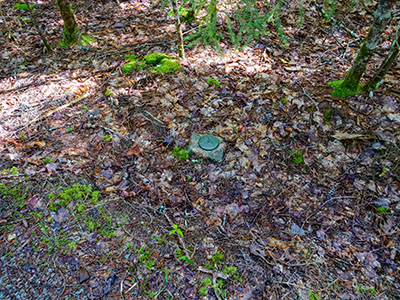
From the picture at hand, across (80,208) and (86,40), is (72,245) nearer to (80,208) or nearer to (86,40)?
(80,208)

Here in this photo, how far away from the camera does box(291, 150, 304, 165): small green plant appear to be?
3.97 meters

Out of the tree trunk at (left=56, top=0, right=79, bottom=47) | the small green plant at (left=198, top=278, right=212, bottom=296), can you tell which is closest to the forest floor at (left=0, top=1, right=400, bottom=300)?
the small green plant at (left=198, top=278, right=212, bottom=296)

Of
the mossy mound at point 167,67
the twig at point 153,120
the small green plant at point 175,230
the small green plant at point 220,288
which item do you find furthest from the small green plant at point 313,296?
the mossy mound at point 167,67

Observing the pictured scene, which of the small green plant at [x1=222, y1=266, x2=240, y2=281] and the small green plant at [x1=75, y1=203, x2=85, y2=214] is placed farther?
the small green plant at [x1=75, y1=203, x2=85, y2=214]

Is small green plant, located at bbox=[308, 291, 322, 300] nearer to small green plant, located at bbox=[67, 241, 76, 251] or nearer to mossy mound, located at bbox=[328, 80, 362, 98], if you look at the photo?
small green plant, located at bbox=[67, 241, 76, 251]

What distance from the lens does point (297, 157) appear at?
4008mm

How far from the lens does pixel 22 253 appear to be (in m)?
2.84

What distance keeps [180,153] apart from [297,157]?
185cm

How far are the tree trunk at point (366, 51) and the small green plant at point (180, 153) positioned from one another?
2904 millimetres

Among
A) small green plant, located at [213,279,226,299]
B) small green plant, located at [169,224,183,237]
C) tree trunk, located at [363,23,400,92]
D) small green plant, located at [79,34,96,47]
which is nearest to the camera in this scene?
small green plant, located at [213,279,226,299]

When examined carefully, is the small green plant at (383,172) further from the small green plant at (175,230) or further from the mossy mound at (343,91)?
the small green plant at (175,230)

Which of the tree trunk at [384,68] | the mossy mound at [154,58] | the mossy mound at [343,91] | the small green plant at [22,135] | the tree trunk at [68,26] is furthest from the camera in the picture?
the tree trunk at [68,26]

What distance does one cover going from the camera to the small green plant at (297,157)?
397 centimetres

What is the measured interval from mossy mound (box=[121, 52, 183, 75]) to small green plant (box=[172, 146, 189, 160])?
194 cm
